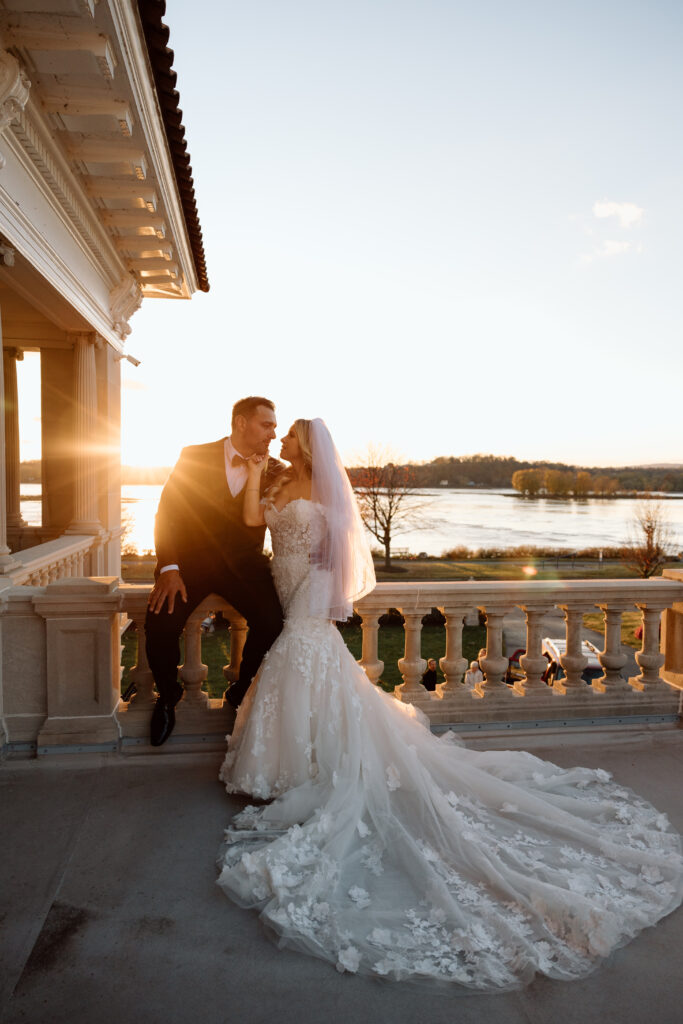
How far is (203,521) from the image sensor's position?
4.00 m

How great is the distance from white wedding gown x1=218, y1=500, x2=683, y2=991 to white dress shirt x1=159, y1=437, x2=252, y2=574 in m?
0.41

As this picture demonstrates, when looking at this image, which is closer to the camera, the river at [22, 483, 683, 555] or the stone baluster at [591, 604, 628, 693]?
the stone baluster at [591, 604, 628, 693]

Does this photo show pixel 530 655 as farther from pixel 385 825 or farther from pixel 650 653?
pixel 385 825

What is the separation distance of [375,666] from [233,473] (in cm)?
161

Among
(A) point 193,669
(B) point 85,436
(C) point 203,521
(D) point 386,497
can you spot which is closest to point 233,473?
(C) point 203,521

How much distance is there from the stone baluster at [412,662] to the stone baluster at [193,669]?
1350mm

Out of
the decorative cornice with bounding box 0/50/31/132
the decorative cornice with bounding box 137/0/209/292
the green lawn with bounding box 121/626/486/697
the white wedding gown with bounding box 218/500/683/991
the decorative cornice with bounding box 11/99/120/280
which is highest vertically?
the decorative cornice with bounding box 137/0/209/292

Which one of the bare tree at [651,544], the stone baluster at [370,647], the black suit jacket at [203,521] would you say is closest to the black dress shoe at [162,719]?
the black suit jacket at [203,521]

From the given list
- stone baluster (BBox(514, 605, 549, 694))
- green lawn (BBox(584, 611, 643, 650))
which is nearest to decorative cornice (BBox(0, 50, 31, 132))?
stone baluster (BBox(514, 605, 549, 694))

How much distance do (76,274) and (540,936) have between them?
26.2 feet

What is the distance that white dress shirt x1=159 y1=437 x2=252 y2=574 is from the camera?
405 centimetres

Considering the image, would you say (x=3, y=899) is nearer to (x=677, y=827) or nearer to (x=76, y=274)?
(x=677, y=827)

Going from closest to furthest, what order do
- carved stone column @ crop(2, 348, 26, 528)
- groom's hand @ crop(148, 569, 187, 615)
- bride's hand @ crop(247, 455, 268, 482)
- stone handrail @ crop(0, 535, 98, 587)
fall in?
1. groom's hand @ crop(148, 569, 187, 615)
2. bride's hand @ crop(247, 455, 268, 482)
3. stone handrail @ crop(0, 535, 98, 587)
4. carved stone column @ crop(2, 348, 26, 528)

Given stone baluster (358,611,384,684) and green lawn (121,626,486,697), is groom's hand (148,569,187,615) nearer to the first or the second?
stone baluster (358,611,384,684)
